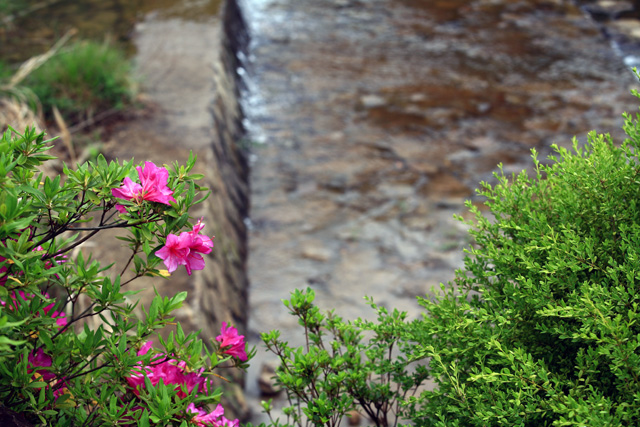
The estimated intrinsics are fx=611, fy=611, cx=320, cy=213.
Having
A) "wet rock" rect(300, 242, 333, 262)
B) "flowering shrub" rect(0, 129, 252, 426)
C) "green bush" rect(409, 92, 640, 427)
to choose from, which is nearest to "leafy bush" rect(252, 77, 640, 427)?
"green bush" rect(409, 92, 640, 427)

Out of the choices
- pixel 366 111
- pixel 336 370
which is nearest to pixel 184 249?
pixel 336 370

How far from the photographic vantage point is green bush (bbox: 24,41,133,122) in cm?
368

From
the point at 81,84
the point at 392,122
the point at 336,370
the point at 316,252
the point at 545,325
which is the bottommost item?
the point at 316,252

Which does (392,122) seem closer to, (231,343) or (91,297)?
(231,343)

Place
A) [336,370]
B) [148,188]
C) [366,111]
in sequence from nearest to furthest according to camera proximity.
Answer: [148,188] → [336,370] → [366,111]

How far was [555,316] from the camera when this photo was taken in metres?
1.34

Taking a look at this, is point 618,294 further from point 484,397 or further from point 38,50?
point 38,50

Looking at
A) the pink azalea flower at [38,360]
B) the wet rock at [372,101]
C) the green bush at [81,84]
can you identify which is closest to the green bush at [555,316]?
the pink azalea flower at [38,360]

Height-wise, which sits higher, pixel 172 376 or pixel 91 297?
pixel 91 297

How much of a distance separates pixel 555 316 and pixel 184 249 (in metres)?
0.81

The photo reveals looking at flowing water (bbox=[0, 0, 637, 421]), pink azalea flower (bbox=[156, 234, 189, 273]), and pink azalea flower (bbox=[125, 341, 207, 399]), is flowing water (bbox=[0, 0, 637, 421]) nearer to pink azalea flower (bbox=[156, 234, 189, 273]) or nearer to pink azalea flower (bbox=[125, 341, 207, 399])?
pink azalea flower (bbox=[125, 341, 207, 399])

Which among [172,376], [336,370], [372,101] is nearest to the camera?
[172,376]

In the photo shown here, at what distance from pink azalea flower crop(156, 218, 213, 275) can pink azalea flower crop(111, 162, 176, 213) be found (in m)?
0.08

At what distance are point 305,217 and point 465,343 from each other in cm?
Answer: 267
